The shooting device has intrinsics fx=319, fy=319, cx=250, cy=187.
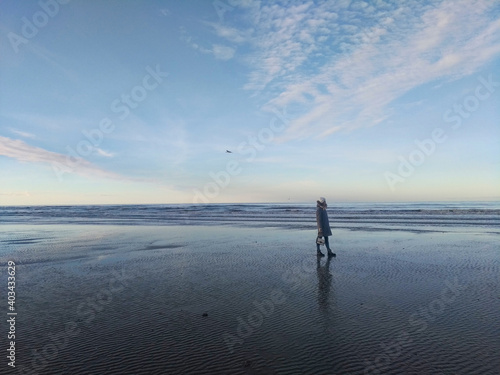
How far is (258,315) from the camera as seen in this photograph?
673 cm

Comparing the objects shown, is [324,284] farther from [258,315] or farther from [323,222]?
[323,222]

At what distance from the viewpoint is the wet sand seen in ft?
15.8

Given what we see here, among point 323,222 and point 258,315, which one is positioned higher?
point 323,222

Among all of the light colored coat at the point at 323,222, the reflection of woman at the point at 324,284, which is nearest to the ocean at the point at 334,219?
the light colored coat at the point at 323,222

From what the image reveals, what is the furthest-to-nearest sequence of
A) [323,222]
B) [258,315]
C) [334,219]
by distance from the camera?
[334,219] → [323,222] → [258,315]

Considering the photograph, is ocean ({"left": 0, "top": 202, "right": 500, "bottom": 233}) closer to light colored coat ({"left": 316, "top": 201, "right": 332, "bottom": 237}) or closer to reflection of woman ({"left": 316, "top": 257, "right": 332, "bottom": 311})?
light colored coat ({"left": 316, "top": 201, "right": 332, "bottom": 237})

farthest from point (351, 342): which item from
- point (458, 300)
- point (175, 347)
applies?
point (458, 300)

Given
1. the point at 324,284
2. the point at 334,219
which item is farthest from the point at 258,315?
the point at 334,219

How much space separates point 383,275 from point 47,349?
8.98 meters

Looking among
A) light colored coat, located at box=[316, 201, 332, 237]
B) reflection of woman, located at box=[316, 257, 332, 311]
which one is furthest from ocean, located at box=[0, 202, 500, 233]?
reflection of woman, located at box=[316, 257, 332, 311]

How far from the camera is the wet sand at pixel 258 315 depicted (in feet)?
15.8

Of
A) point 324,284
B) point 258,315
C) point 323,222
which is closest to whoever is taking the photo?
point 258,315

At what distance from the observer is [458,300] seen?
757 cm

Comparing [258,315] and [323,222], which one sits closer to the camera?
[258,315]
